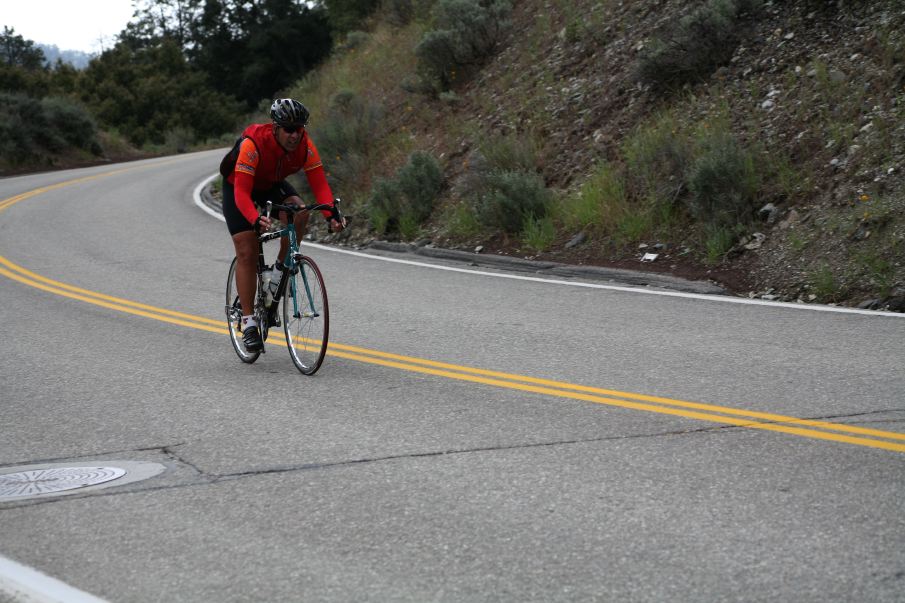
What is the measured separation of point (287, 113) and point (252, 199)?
3.19 ft

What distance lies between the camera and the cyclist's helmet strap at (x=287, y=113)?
775 cm

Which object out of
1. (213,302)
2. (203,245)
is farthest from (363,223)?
(213,302)

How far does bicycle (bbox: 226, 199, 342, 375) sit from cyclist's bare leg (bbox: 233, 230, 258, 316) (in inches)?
2.5

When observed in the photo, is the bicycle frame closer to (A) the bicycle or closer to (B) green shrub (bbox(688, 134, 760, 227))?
(A) the bicycle

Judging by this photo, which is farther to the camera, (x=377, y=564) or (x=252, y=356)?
(x=252, y=356)

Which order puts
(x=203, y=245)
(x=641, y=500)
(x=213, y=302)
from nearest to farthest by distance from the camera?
1. (x=641, y=500)
2. (x=213, y=302)
3. (x=203, y=245)

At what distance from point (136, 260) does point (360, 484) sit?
11.0 meters

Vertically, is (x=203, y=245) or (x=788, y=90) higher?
(x=788, y=90)

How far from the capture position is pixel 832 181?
39.0 feet

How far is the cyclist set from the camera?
789 centimetres

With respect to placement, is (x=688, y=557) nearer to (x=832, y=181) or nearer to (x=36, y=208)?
(x=832, y=181)

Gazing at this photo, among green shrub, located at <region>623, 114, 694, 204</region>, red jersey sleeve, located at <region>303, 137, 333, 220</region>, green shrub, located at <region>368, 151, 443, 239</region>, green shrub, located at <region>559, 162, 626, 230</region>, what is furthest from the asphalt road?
green shrub, located at <region>368, 151, 443, 239</region>

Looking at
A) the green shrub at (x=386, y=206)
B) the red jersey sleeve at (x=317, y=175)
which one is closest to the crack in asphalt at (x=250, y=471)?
the red jersey sleeve at (x=317, y=175)

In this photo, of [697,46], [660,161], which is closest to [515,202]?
[660,161]
